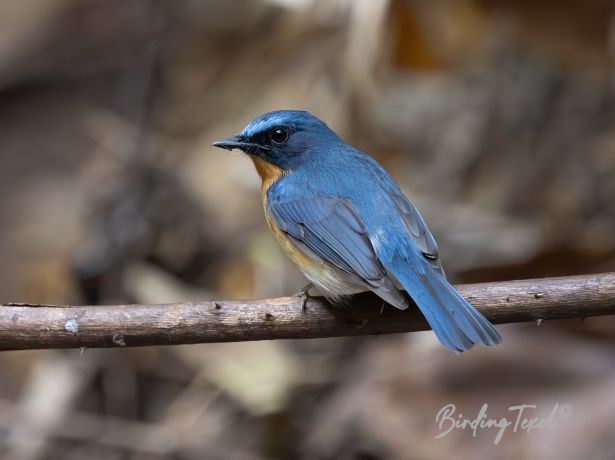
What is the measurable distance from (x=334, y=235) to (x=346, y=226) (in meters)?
0.07

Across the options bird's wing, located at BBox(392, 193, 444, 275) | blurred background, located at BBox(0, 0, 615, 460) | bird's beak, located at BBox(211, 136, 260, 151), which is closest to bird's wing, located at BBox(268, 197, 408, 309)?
bird's wing, located at BBox(392, 193, 444, 275)

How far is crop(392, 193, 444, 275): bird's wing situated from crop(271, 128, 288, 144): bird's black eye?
62 cm

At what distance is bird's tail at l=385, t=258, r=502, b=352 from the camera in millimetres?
3320

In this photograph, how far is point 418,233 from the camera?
399 centimetres

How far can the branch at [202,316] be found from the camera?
3.40m

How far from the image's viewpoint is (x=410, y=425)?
4.84m

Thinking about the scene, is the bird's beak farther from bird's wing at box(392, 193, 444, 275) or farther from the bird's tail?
the bird's tail

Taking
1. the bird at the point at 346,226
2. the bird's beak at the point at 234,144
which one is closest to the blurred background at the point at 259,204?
the bird at the point at 346,226

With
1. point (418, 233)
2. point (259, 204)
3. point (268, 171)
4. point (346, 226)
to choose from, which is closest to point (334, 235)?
point (346, 226)

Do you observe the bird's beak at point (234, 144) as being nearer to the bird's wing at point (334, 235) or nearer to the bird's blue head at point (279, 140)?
the bird's blue head at point (279, 140)

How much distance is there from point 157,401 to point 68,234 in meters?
1.48

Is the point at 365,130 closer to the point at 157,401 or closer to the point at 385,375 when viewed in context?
the point at 385,375

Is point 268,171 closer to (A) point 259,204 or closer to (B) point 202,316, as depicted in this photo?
(B) point 202,316

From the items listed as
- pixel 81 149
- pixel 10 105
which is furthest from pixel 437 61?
pixel 10 105
